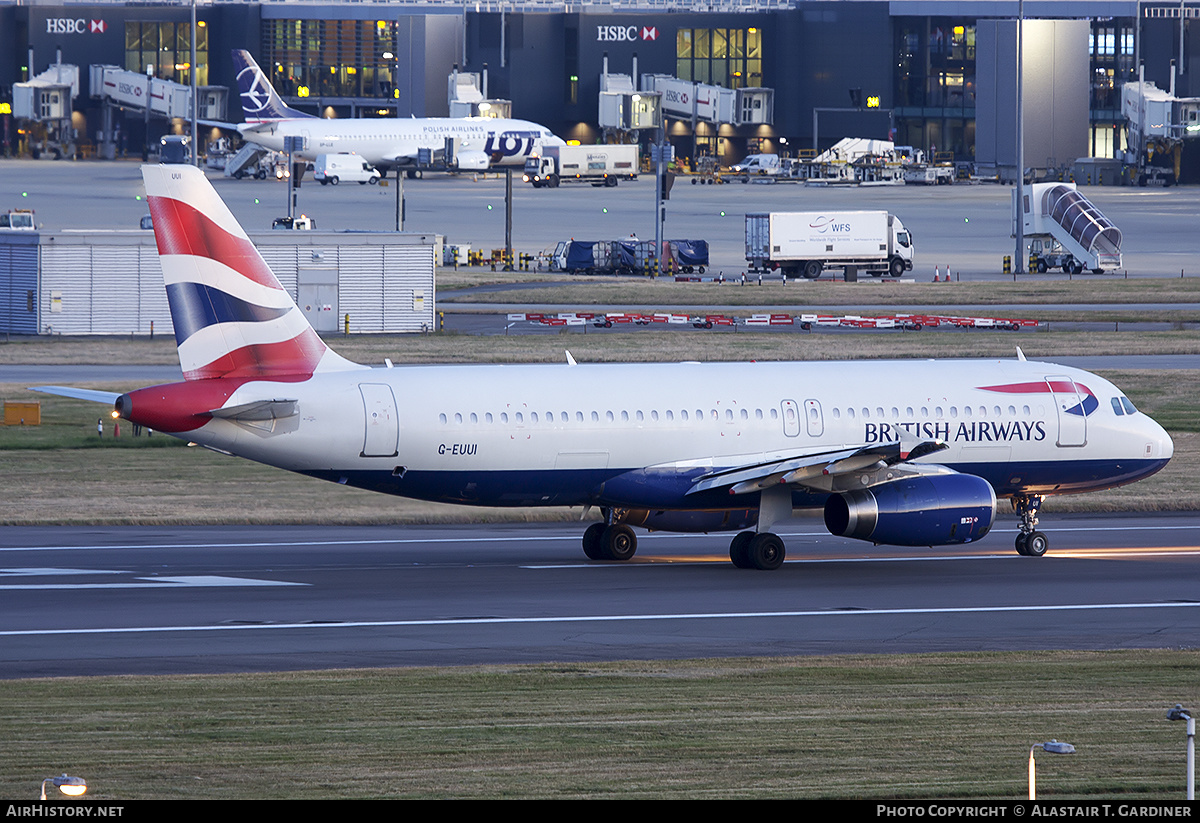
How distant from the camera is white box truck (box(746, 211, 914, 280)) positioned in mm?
102125

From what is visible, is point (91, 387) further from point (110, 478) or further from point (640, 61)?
point (640, 61)

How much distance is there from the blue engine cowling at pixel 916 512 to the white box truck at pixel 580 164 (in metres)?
134

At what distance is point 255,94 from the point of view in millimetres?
165625

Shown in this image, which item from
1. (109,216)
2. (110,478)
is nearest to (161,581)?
(110,478)

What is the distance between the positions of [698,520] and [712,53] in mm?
164945

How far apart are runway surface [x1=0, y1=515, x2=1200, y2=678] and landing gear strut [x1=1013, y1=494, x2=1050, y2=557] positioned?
0.41 meters

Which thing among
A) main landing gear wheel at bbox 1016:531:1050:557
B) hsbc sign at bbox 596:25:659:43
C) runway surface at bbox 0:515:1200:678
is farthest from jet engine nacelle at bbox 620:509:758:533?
hsbc sign at bbox 596:25:659:43

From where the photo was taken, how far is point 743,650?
25.1m

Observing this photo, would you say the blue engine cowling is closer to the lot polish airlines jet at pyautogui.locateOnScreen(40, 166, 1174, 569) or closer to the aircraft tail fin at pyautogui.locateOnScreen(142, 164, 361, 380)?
the lot polish airlines jet at pyautogui.locateOnScreen(40, 166, 1174, 569)

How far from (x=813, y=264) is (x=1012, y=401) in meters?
69.8

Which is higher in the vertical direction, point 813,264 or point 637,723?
point 813,264

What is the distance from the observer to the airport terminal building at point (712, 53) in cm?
17800

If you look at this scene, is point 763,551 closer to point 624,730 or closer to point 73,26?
point 624,730
